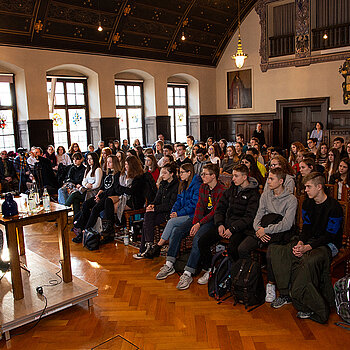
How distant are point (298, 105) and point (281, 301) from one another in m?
11.8

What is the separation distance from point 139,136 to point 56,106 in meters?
3.61

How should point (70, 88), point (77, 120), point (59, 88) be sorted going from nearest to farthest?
point (59, 88) → point (70, 88) → point (77, 120)

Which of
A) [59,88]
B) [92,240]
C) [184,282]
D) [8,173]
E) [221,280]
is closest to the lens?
[221,280]

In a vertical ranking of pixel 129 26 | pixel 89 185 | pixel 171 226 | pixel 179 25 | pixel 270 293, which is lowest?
pixel 270 293

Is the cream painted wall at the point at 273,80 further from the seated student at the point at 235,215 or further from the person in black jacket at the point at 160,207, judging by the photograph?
the seated student at the point at 235,215

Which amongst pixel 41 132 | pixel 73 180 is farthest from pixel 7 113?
pixel 73 180

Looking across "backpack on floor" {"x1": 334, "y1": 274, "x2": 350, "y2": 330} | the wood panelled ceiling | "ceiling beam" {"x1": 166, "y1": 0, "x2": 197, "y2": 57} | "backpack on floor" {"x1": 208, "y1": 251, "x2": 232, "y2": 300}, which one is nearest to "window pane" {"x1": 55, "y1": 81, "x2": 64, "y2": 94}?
the wood panelled ceiling

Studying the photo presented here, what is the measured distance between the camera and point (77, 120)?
1284cm

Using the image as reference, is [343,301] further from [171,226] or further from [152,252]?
[152,252]

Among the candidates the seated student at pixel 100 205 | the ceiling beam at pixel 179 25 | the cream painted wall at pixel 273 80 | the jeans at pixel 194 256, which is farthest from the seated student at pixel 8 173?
the cream painted wall at pixel 273 80

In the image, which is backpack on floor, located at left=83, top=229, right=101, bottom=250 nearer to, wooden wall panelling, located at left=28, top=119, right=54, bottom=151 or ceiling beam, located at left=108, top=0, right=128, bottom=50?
wooden wall panelling, located at left=28, top=119, right=54, bottom=151

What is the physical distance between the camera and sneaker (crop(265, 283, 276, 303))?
3.90 m

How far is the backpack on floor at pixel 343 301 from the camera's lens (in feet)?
11.1

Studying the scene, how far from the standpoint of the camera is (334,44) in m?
13.0
